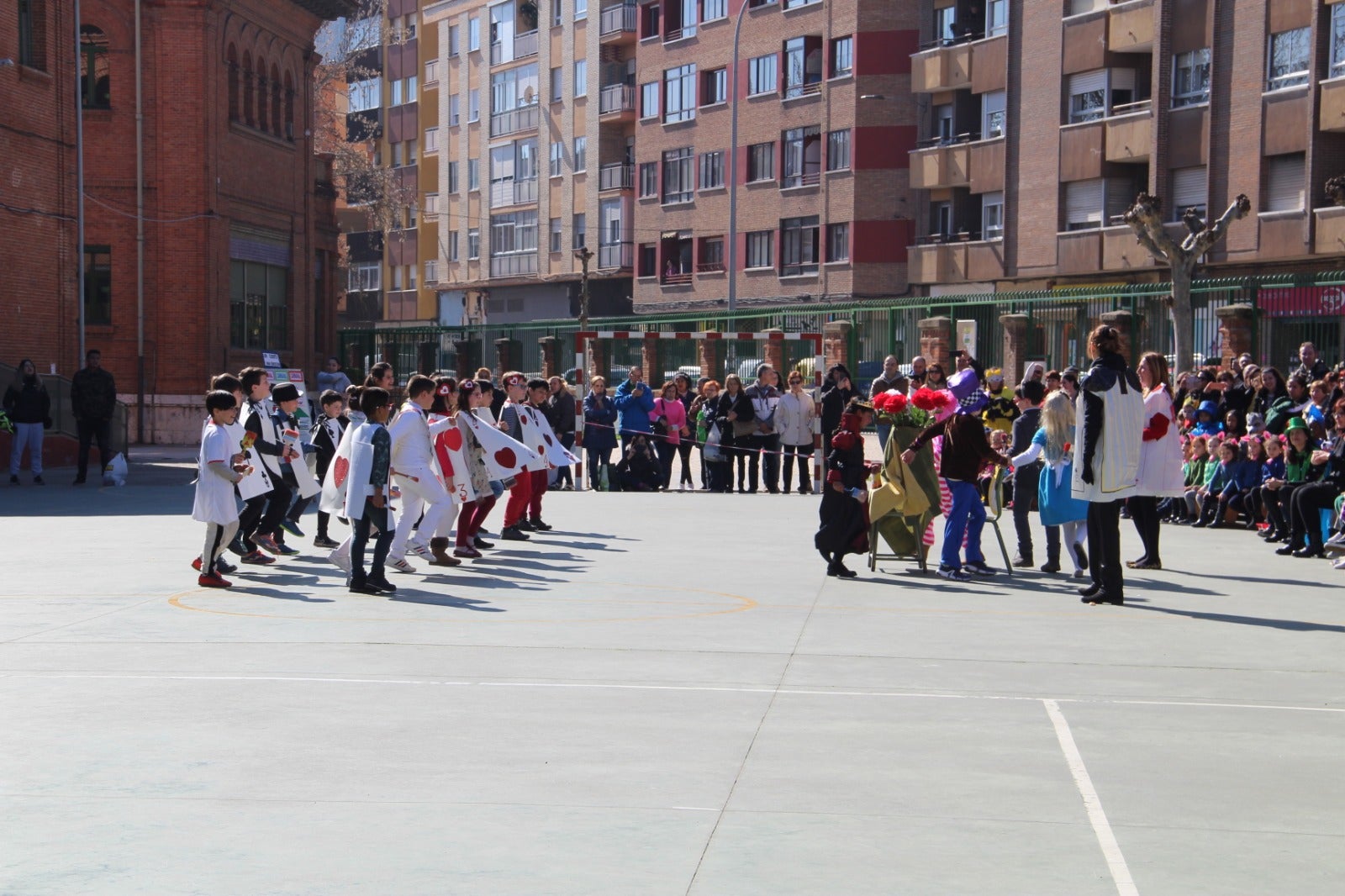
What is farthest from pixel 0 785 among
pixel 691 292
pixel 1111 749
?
pixel 691 292

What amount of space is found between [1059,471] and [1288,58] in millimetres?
29631

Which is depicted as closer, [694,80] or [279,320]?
[279,320]

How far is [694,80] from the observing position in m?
63.9

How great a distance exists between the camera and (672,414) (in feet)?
91.9

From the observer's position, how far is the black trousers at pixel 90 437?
89.9 ft

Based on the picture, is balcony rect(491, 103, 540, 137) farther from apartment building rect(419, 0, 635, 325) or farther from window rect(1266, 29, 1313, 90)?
window rect(1266, 29, 1313, 90)

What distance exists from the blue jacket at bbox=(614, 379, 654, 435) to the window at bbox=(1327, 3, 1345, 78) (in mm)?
20734

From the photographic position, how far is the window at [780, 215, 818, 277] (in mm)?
58281

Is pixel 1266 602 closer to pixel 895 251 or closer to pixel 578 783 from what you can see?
pixel 578 783

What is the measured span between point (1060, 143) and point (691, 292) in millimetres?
19153

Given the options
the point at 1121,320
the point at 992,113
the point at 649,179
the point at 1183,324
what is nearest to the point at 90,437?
the point at 1121,320

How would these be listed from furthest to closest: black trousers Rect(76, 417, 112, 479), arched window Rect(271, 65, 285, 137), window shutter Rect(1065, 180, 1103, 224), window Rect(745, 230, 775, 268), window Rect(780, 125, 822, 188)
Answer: window Rect(745, 230, 775, 268), window Rect(780, 125, 822, 188), window shutter Rect(1065, 180, 1103, 224), arched window Rect(271, 65, 285, 137), black trousers Rect(76, 417, 112, 479)

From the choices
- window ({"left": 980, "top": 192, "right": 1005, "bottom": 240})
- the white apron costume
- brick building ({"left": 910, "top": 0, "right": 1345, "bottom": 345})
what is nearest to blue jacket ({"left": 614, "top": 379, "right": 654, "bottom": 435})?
the white apron costume

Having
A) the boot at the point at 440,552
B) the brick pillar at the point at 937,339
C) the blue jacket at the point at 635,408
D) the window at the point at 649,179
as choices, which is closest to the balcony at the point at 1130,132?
the brick pillar at the point at 937,339
